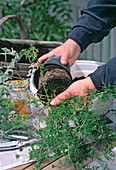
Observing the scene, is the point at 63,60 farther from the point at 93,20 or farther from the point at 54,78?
the point at 93,20

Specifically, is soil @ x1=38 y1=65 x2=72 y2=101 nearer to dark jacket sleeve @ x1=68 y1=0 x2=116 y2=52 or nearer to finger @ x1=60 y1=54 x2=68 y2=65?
finger @ x1=60 y1=54 x2=68 y2=65

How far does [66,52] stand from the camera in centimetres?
77

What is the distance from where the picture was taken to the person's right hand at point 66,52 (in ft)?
2.47

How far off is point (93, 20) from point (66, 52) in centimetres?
19

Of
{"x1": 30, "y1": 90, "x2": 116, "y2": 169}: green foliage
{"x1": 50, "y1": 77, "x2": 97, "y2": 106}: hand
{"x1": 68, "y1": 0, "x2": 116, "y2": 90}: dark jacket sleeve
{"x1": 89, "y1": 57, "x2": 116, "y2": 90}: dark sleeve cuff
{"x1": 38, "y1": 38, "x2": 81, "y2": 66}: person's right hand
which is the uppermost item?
{"x1": 68, "y1": 0, "x2": 116, "y2": 90}: dark jacket sleeve

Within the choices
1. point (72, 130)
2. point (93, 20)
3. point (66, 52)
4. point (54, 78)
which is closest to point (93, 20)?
point (93, 20)

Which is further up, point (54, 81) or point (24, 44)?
point (24, 44)

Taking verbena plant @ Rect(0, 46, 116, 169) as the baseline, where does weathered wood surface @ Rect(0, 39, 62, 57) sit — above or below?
above

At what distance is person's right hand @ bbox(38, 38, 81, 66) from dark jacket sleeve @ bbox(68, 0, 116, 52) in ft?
0.07

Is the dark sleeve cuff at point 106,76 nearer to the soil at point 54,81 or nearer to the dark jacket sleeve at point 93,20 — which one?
the soil at point 54,81

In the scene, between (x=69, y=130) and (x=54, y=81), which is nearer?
(x=69, y=130)

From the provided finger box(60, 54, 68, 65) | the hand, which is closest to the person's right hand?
finger box(60, 54, 68, 65)

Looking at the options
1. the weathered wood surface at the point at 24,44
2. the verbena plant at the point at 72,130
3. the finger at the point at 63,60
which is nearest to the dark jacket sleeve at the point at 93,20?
the finger at the point at 63,60

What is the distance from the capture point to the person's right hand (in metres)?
0.75
